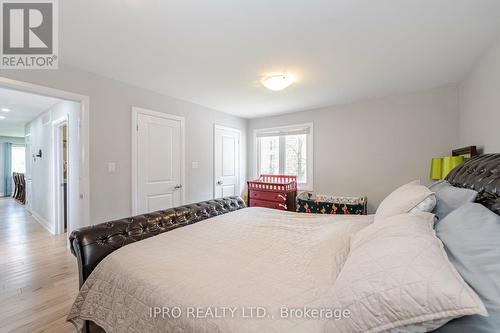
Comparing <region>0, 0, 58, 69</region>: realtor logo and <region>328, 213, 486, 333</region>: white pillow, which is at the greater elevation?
<region>0, 0, 58, 69</region>: realtor logo

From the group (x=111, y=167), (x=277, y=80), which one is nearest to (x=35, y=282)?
(x=111, y=167)

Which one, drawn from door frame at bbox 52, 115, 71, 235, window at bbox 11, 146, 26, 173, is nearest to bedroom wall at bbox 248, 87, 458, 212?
door frame at bbox 52, 115, 71, 235

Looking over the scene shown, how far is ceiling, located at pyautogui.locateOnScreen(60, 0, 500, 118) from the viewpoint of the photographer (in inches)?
58.8

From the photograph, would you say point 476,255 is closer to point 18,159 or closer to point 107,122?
point 107,122

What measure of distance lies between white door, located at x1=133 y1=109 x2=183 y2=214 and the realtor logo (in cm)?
106

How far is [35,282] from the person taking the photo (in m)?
2.27

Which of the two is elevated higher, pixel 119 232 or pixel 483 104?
pixel 483 104

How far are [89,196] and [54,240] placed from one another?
6.04 ft

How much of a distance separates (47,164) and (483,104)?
668 centimetres

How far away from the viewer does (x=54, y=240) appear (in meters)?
3.47

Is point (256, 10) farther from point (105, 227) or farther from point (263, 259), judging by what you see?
point (105, 227)

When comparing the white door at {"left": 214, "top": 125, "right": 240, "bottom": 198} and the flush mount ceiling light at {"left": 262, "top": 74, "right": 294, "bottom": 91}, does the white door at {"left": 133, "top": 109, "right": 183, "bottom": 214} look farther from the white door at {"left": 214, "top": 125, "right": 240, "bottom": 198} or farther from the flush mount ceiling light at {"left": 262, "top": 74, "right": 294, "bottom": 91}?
the flush mount ceiling light at {"left": 262, "top": 74, "right": 294, "bottom": 91}

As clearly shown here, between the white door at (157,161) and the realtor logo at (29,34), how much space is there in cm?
106

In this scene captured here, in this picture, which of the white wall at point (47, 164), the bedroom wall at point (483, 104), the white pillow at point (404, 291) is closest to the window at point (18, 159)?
the white wall at point (47, 164)
